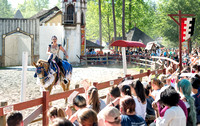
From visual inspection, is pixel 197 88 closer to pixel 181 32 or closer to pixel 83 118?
pixel 83 118

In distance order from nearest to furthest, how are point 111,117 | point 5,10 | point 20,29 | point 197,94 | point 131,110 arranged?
point 111,117 < point 131,110 < point 197,94 < point 20,29 < point 5,10

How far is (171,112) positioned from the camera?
4.36m

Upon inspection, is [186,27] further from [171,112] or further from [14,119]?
[14,119]

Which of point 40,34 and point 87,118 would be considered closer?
point 87,118

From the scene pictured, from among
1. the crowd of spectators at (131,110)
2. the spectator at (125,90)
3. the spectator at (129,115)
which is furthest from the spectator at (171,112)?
the spectator at (125,90)

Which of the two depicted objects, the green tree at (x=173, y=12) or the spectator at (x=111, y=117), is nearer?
the spectator at (x=111, y=117)

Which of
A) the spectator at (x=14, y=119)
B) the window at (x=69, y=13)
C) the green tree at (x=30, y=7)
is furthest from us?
the green tree at (x=30, y=7)

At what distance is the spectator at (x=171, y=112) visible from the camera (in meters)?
4.36

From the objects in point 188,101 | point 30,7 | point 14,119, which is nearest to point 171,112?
point 188,101

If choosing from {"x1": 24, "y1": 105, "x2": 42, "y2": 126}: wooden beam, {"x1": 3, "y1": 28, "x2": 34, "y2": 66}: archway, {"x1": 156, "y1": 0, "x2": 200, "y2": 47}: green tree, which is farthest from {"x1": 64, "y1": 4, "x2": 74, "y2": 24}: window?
{"x1": 24, "y1": 105, "x2": 42, "y2": 126}: wooden beam

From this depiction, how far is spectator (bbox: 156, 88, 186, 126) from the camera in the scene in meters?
4.36

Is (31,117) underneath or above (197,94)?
underneath

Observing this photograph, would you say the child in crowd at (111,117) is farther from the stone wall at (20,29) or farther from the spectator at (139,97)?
the stone wall at (20,29)

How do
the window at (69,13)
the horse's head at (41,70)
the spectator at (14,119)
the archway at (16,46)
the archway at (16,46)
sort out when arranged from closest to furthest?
the spectator at (14,119), the horse's head at (41,70), the archway at (16,46), the archway at (16,46), the window at (69,13)
